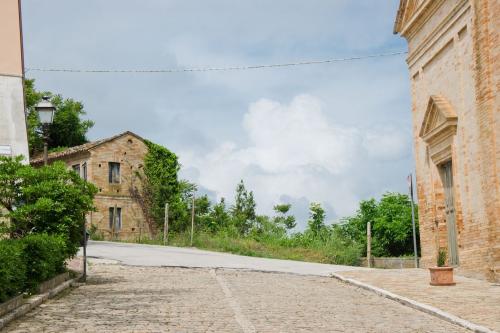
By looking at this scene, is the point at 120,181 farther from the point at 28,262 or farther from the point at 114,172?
the point at 28,262

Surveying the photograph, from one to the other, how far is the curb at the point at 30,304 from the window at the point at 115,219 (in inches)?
1193

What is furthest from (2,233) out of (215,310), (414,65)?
(414,65)

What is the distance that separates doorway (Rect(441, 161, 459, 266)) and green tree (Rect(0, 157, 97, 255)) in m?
9.86

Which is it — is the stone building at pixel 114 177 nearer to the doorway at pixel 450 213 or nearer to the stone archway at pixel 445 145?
the stone archway at pixel 445 145

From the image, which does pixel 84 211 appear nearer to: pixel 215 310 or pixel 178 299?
pixel 178 299

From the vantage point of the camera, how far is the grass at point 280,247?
2981 cm

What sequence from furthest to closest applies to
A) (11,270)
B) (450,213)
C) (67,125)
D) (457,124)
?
(67,125) < (450,213) < (457,124) < (11,270)

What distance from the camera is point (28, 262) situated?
11.8 m

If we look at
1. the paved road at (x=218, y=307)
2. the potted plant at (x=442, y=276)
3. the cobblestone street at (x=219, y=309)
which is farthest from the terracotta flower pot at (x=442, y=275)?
the cobblestone street at (x=219, y=309)

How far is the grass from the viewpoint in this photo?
29.8 meters

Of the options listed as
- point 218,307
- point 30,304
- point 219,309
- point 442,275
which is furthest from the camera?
point 442,275

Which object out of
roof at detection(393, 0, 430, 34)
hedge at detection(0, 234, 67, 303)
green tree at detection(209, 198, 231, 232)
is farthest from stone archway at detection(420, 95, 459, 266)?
green tree at detection(209, 198, 231, 232)

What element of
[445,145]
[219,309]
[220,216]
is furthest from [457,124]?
[220,216]

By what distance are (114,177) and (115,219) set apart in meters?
2.89
